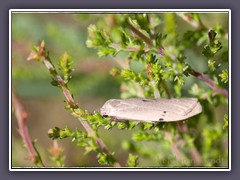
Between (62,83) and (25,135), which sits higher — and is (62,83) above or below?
above

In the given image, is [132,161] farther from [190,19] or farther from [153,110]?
[190,19]

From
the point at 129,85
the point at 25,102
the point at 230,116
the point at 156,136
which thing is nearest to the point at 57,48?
the point at 25,102

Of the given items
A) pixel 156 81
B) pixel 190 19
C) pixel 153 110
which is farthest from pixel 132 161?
pixel 190 19

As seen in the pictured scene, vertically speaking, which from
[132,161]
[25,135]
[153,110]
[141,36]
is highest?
[141,36]

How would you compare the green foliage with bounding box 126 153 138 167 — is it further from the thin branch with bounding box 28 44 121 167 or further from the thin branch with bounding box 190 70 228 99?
the thin branch with bounding box 190 70 228 99

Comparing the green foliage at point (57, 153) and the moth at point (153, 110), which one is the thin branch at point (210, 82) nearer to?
the moth at point (153, 110)

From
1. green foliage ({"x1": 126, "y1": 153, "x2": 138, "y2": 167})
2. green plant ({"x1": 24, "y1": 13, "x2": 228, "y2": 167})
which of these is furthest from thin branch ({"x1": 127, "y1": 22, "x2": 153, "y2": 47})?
green foliage ({"x1": 126, "y1": 153, "x2": 138, "y2": 167})
